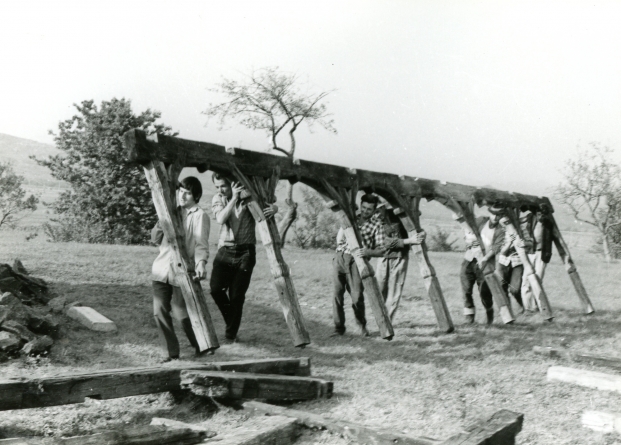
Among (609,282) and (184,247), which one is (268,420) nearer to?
(184,247)

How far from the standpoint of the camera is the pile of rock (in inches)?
265

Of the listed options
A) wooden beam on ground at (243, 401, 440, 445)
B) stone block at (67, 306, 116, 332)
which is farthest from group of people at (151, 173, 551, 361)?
wooden beam on ground at (243, 401, 440, 445)

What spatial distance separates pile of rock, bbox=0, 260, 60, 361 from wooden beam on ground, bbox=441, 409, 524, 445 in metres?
4.95

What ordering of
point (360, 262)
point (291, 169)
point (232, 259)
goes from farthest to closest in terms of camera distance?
point (360, 262)
point (291, 169)
point (232, 259)

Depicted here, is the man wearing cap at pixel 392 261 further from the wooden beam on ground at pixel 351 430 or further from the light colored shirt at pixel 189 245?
the wooden beam on ground at pixel 351 430

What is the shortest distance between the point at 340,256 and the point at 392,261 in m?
1.07

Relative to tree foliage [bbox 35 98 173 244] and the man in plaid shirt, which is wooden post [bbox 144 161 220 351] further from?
tree foliage [bbox 35 98 173 244]

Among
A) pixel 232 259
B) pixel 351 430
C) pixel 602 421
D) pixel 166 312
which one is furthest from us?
pixel 232 259

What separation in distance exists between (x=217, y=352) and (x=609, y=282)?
1537 cm

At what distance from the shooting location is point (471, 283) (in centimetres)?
1112

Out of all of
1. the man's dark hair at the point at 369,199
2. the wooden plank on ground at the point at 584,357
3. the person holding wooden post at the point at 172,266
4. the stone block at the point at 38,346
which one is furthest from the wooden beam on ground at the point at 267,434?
the man's dark hair at the point at 369,199

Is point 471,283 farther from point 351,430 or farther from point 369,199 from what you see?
point 351,430

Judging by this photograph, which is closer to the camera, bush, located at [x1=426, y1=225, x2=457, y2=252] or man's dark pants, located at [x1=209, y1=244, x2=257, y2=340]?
man's dark pants, located at [x1=209, y1=244, x2=257, y2=340]

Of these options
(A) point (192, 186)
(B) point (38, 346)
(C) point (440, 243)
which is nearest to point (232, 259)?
(A) point (192, 186)
